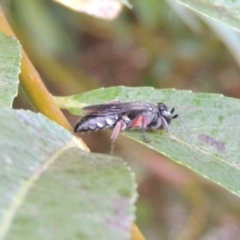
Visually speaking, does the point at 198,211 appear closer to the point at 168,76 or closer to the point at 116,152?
the point at 116,152

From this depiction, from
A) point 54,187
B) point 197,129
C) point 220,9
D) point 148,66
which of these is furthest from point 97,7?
point 148,66

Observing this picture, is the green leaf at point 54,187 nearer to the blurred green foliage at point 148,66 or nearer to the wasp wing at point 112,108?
the wasp wing at point 112,108

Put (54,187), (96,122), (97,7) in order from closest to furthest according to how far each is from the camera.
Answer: (54,187) → (96,122) → (97,7)

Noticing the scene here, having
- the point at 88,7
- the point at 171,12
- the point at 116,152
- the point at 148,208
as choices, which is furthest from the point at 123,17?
the point at 88,7

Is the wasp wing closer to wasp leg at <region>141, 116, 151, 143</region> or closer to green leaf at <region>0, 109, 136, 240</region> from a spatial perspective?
wasp leg at <region>141, 116, 151, 143</region>

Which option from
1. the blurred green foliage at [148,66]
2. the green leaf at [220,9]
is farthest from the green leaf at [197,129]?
the blurred green foliage at [148,66]

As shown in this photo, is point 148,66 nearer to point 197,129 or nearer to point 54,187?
point 197,129

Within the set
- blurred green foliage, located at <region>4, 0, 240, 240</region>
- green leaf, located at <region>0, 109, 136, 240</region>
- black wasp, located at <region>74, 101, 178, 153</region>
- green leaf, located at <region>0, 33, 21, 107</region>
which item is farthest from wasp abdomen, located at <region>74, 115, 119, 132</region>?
blurred green foliage, located at <region>4, 0, 240, 240</region>
